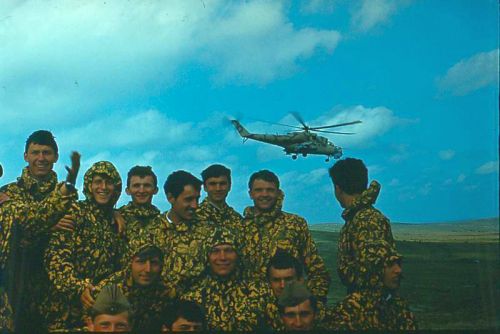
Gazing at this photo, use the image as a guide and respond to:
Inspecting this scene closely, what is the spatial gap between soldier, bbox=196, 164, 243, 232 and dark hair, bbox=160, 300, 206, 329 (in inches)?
17.5

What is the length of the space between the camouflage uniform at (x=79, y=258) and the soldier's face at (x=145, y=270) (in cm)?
11

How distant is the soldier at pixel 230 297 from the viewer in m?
4.36

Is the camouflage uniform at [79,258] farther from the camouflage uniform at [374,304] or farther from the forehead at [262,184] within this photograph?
the camouflage uniform at [374,304]

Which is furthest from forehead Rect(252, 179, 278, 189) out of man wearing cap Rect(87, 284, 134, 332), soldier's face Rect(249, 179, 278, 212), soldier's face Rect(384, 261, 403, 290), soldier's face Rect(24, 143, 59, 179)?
soldier's face Rect(24, 143, 59, 179)

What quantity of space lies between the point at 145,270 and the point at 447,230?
152 cm

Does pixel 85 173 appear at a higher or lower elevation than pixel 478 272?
higher

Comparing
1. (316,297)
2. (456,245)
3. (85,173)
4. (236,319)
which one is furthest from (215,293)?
(456,245)

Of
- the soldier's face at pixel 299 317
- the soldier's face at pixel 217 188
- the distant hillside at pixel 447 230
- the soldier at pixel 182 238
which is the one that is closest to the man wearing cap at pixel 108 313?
the soldier at pixel 182 238

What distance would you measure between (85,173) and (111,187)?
151 mm

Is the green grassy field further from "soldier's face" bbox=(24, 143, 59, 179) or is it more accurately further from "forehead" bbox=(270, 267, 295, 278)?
"soldier's face" bbox=(24, 143, 59, 179)

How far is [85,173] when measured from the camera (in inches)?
169

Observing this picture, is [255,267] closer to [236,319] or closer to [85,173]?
[236,319]

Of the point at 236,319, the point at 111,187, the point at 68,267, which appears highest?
the point at 111,187

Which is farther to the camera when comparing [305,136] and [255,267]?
[255,267]
